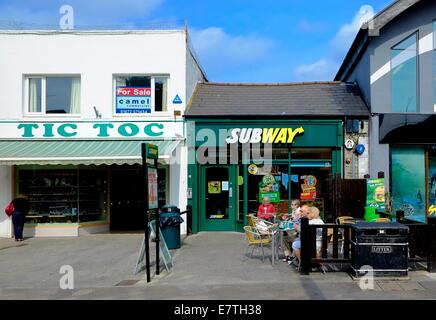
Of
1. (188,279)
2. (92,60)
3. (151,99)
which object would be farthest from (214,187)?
(188,279)

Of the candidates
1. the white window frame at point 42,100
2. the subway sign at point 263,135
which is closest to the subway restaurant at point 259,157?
the subway sign at point 263,135

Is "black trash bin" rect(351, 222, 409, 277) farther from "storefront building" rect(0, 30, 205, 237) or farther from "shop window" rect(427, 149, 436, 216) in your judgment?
"storefront building" rect(0, 30, 205, 237)

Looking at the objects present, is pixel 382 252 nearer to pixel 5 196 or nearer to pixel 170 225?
pixel 170 225

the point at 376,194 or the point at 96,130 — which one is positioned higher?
the point at 96,130

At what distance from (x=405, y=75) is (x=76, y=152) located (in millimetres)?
10669

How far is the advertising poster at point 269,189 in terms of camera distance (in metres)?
13.9

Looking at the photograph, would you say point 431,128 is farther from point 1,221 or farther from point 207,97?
point 1,221

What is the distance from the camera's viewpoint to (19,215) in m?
13.0

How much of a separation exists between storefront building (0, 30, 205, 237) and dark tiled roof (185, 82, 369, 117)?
99cm

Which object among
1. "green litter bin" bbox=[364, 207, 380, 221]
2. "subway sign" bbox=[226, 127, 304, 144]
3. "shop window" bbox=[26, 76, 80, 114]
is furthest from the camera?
"shop window" bbox=[26, 76, 80, 114]

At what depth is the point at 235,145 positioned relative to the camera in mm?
13859

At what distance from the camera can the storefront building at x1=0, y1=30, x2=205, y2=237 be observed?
45.4ft

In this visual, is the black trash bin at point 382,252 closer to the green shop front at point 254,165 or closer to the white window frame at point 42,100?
the green shop front at point 254,165

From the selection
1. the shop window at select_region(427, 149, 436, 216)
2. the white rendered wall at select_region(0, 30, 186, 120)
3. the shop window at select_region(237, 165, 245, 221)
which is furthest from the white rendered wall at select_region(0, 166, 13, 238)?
the shop window at select_region(427, 149, 436, 216)
